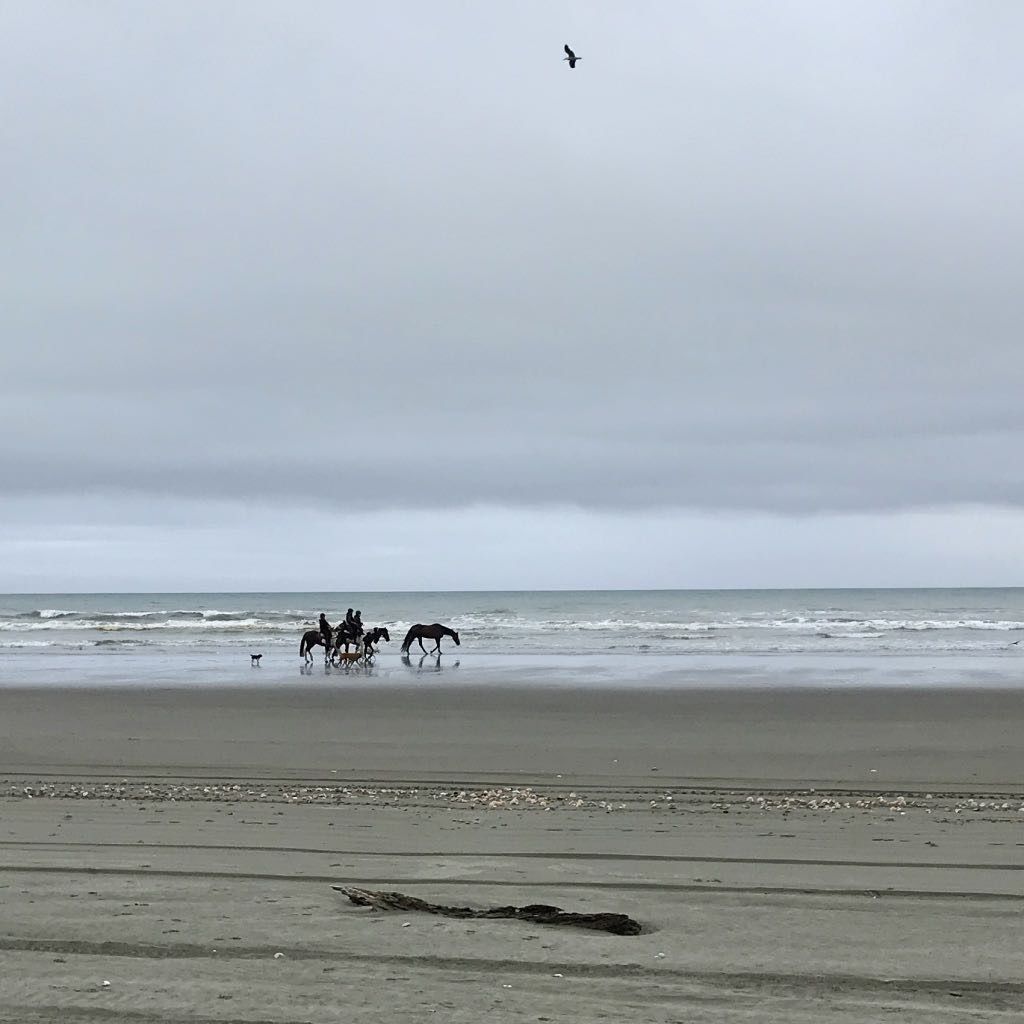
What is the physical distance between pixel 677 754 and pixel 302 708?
7.93 metres

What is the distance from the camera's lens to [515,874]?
652 centimetres

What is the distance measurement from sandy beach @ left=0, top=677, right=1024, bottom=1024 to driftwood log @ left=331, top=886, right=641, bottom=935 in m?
0.10

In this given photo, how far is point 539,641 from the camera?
127 ft

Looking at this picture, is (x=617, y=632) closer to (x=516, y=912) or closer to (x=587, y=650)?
(x=587, y=650)

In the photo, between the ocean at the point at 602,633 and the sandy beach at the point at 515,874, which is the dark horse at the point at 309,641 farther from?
the sandy beach at the point at 515,874

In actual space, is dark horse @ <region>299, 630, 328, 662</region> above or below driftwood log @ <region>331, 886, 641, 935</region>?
below

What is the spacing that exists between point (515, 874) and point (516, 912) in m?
1.01

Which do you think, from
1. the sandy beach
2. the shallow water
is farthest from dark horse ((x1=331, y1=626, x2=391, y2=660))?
the sandy beach

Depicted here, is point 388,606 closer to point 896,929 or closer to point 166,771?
point 166,771

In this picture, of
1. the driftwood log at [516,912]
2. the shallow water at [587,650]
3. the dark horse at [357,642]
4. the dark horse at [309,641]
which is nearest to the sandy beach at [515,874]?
the driftwood log at [516,912]

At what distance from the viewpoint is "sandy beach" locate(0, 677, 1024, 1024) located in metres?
4.41

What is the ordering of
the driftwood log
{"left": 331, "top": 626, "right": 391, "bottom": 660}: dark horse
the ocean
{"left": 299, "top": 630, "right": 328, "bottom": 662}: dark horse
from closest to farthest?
the driftwood log
{"left": 331, "top": 626, "right": 391, "bottom": 660}: dark horse
{"left": 299, "top": 630, "right": 328, "bottom": 662}: dark horse
the ocean

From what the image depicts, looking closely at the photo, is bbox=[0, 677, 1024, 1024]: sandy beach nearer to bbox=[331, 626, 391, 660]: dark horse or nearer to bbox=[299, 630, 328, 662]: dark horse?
bbox=[331, 626, 391, 660]: dark horse

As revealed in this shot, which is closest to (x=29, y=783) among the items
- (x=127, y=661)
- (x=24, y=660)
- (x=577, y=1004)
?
(x=577, y=1004)
